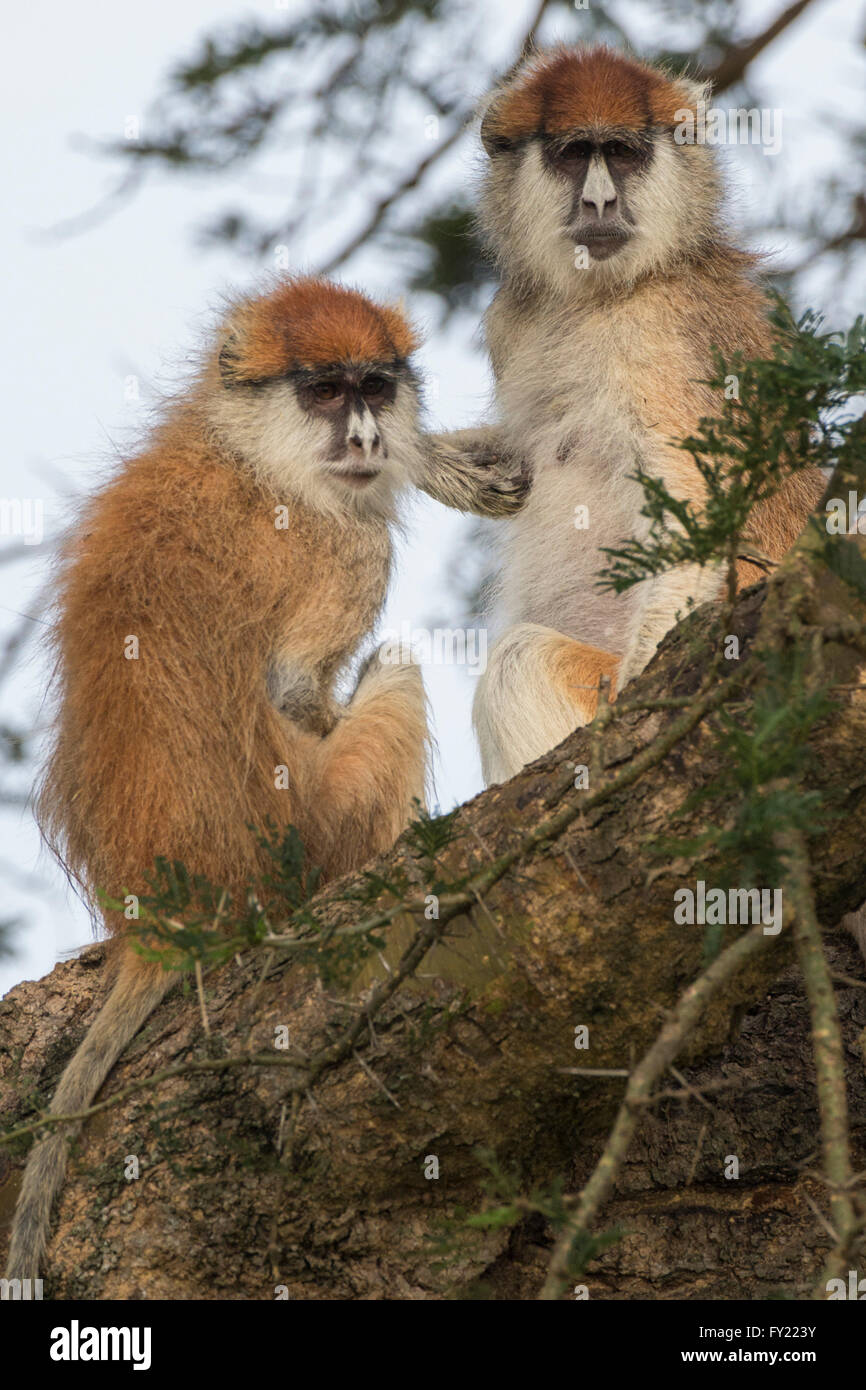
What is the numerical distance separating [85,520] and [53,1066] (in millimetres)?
1291

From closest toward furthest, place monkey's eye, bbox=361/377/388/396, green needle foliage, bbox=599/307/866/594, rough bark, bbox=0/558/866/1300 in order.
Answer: green needle foliage, bbox=599/307/866/594
rough bark, bbox=0/558/866/1300
monkey's eye, bbox=361/377/388/396

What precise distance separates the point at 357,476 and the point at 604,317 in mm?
1057

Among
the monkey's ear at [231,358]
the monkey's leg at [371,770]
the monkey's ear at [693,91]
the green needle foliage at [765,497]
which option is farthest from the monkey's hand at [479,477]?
the green needle foliage at [765,497]

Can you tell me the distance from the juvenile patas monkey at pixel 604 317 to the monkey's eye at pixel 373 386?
68 cm

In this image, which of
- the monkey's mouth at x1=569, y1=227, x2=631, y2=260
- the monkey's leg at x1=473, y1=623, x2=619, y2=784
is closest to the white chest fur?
the monkey's mouth at x1=569, y1=227, x2=631, y2=260

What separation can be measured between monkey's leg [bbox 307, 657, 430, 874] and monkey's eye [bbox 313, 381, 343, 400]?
2.48 ft

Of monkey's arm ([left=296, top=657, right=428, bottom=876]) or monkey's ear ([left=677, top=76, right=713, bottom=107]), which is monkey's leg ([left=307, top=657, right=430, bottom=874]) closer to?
monkey's arm ([left=296, top=657, right=428, bottom=876])

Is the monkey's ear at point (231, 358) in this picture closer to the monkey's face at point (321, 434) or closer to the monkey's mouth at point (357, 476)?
the monkey's face at point (321, 434)

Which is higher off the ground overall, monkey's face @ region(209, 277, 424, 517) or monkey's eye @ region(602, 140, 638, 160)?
monkey's eye @ region(602, 140, 638, 160)

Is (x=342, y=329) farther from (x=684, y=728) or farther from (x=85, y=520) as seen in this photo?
(x=684, y=728)

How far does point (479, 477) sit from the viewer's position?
453 cm

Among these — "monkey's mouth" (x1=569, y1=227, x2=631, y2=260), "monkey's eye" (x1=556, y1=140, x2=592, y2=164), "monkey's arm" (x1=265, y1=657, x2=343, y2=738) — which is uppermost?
"monkey's eye" (x1=556, y1=140, x2=592, y2=164)

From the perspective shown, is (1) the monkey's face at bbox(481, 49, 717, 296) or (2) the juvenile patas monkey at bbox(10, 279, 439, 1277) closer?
(2) the juvenile patas monkey at bbox(10, 279, 439, 1277)

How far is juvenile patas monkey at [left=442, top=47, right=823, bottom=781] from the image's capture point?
4.12 metres
